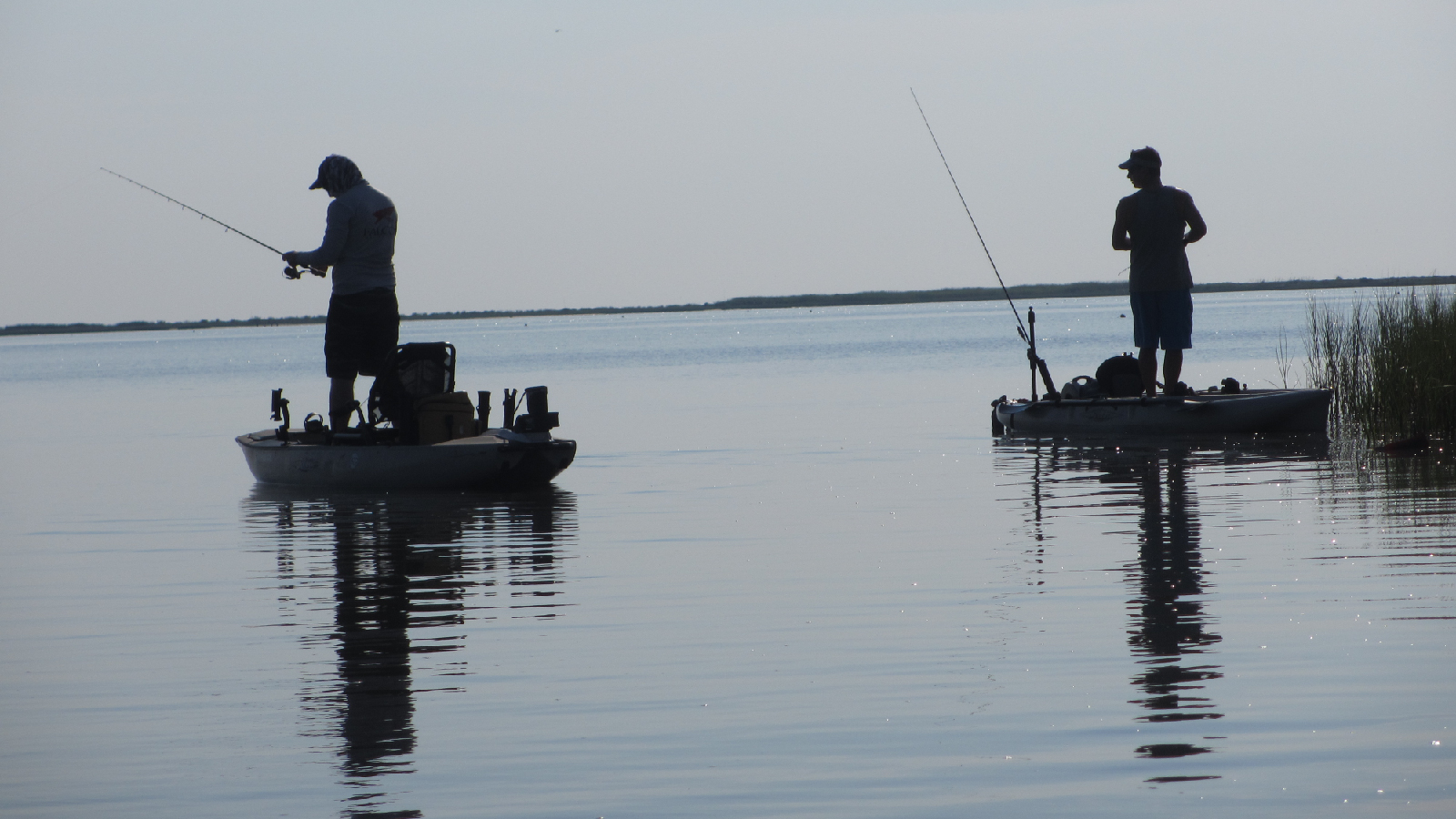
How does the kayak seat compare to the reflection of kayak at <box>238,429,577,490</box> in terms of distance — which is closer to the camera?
→ the kayak seat

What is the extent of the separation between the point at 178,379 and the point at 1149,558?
43025mm

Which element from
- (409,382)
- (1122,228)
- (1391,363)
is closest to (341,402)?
(409,382)

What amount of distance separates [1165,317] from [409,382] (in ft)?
18.2

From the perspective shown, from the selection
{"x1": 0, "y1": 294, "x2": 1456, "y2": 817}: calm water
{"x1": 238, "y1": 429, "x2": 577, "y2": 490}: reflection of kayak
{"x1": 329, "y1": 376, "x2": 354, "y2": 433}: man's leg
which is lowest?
{"x1": 0, "y1": 294, "x2": 1456, "y2": 817}: calm water

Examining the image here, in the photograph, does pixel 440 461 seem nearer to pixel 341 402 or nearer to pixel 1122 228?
pixel 341 402

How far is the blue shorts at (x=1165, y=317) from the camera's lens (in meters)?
12.6

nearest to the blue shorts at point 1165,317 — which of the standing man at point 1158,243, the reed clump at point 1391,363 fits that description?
the standing man at point 1158,243

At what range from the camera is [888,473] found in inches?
481

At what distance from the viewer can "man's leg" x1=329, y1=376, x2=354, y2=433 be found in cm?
1115

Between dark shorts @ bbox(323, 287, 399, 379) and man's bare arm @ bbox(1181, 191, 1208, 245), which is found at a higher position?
man's bare arm @ bbox(1181, 191, 1208, 245)

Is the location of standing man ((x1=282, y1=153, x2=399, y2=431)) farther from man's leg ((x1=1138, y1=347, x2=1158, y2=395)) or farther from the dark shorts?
man's leg ((x1=1138, y1=347, x2=1158, y2=395))

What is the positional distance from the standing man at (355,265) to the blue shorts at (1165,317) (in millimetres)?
5505

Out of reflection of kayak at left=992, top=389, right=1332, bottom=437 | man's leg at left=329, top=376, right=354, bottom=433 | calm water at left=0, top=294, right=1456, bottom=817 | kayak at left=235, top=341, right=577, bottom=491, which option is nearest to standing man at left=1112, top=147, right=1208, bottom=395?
reflection of kayak at left=992, top=389, right=1332, bottom=437

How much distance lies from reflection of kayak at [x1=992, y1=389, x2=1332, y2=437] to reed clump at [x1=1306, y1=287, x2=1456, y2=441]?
525 millimetres
